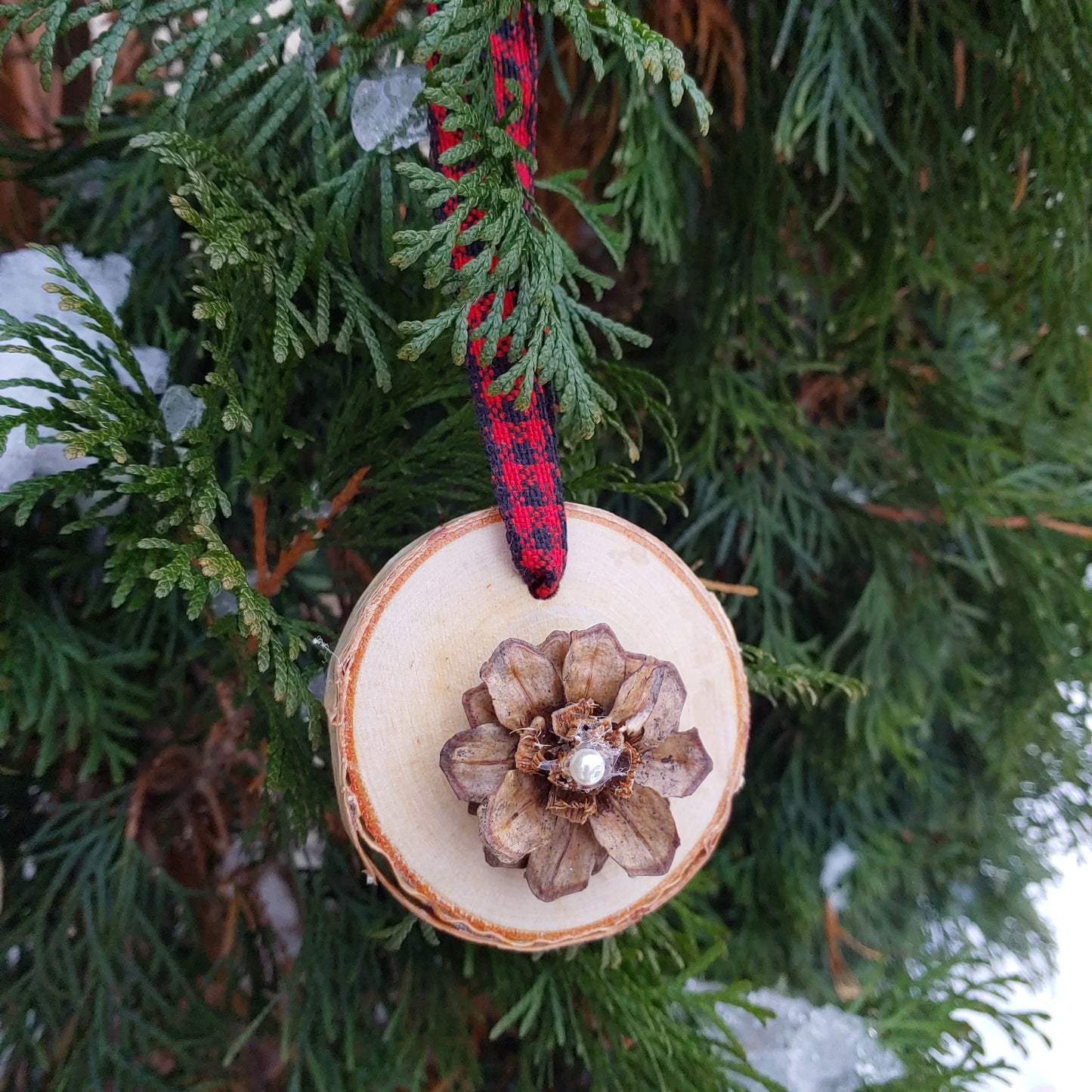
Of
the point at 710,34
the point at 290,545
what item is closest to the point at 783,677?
the point at 290,545

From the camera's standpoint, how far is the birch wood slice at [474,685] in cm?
45

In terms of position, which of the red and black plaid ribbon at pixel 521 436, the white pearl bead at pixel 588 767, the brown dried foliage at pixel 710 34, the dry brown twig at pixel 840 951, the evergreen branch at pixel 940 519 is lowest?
the dry brown twig at pixel 840 951

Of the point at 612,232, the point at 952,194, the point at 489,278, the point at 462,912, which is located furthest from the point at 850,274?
the point at 462,912

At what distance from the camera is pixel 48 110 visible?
0.69 metres

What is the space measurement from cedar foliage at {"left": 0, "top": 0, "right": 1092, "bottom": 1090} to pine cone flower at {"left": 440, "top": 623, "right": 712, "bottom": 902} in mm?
109

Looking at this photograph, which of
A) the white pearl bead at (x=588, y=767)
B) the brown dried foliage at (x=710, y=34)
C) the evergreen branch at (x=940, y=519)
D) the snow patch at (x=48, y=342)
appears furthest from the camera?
the evergreen branch at (x=940, y=519)

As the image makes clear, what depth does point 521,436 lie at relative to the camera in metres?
0.46

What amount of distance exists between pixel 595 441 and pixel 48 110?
0.53 m

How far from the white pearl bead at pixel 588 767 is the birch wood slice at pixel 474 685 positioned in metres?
0.07

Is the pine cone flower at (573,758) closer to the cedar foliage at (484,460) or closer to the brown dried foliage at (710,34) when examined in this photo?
the cedar foliage at (484,460)

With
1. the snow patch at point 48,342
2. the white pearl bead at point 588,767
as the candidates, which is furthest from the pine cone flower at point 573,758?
the snow patch at point 48,342

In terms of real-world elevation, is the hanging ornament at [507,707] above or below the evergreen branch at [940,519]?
above

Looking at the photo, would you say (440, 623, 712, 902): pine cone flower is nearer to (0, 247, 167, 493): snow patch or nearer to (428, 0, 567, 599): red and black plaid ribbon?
(428, 0, 567, 599): red and black plaid ribbon

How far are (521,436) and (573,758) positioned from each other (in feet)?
0.56
